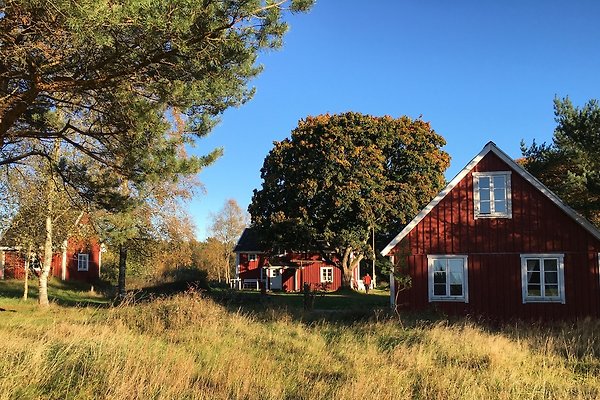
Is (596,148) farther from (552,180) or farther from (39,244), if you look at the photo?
(39,244)

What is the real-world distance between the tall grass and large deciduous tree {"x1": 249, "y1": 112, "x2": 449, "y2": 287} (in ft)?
72.4

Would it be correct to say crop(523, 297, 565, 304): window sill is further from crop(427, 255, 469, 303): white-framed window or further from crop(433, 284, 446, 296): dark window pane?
crop(433, 284, 446, 296): dark window pane

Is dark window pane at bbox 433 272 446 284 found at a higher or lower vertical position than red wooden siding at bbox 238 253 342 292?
higher

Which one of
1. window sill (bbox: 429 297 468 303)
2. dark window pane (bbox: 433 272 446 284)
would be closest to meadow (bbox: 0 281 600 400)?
window sill (bbox: 429 297 468 303)

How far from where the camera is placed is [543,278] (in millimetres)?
19031

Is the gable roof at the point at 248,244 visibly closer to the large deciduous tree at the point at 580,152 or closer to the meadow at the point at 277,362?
the large deciduous tree at the point at 580,152

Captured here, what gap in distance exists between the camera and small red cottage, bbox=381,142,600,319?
1864 centimetres

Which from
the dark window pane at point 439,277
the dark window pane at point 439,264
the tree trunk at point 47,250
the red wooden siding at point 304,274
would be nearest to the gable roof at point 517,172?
the dark window pane at point 439,264

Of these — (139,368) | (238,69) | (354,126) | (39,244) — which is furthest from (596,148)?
(39,244)

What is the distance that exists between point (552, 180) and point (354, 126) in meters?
15.2

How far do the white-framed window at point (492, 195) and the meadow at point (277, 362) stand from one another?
19.9 feet

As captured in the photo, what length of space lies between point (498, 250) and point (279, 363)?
12.7 m

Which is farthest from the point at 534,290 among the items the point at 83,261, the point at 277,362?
the point at 83,261

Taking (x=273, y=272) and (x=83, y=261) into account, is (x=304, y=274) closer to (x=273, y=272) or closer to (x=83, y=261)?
(x=273, y=272)
